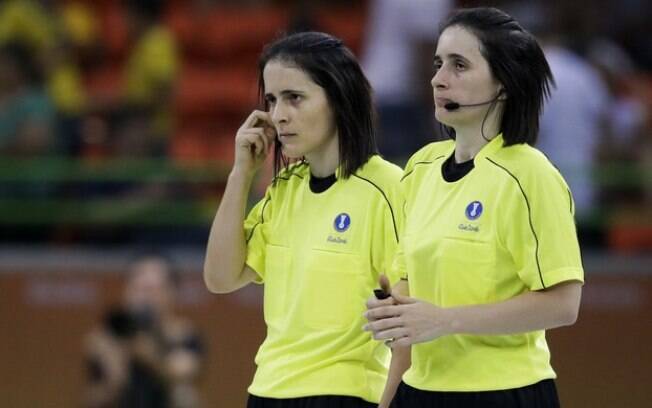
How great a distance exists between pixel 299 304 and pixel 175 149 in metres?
5.36

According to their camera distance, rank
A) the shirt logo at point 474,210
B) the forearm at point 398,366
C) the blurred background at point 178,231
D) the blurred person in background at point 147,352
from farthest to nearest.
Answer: the blurred background at point 178,231
the blurred person in background at point 147,352
the forearm at point 398,366
the shirt logo at point 474,210

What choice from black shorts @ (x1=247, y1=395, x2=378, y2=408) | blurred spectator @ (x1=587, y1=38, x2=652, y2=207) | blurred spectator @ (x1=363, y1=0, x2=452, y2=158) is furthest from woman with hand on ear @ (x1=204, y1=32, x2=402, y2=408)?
blurred spectator @ (x1=587, y1=38, x2=652, y2=207)

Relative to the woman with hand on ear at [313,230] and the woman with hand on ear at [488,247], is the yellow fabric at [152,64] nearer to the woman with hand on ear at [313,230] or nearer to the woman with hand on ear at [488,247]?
the woman with hand on ear at [313,230]

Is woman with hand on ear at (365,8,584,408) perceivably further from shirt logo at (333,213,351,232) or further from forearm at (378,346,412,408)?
shirt logo at (333,213,351,232)

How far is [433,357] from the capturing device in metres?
3.63

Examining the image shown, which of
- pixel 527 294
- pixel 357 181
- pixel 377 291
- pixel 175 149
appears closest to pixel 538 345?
pixel 527 294

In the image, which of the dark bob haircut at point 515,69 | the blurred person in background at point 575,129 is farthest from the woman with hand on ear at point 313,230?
the blurred person in background at point 575,129

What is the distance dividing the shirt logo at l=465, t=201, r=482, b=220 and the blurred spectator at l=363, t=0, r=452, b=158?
435cm

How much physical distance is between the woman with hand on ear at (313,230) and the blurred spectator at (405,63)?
3.87 m

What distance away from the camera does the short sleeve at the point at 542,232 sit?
136 inches

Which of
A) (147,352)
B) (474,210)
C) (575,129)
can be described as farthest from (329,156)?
(575,129)

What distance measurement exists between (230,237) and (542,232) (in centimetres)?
98

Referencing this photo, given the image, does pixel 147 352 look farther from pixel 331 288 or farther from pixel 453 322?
pixel 453 322

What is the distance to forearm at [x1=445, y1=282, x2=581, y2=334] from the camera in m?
A: 3.44
